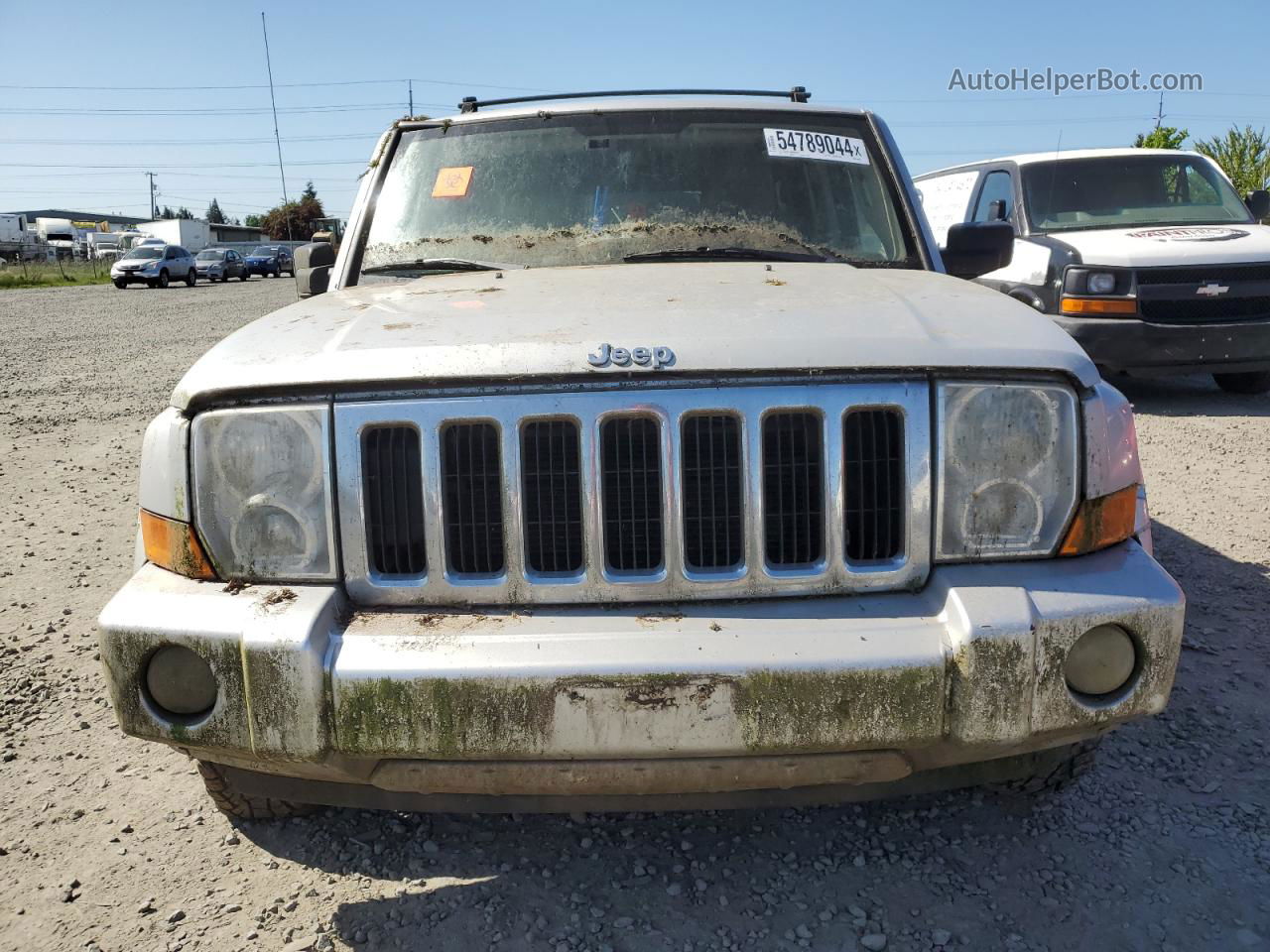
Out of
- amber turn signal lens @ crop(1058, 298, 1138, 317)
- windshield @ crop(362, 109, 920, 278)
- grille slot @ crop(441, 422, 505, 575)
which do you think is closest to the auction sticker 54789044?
windshield @ crop(362, 109, 920, 278)

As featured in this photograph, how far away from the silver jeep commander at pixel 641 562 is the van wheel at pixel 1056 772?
0.21 metres

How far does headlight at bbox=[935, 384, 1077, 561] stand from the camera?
2119 mm

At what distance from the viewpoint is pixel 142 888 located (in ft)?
7.95

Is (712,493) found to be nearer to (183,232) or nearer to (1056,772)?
(1056,772)

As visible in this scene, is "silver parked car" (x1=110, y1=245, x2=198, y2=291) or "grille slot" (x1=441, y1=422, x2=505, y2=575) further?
"silver parked car" (x1=110, y1=245, x2=198, y2=291)

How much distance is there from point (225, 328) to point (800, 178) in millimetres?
16089

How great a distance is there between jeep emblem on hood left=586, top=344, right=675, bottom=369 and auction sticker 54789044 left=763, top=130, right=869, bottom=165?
1.66 m

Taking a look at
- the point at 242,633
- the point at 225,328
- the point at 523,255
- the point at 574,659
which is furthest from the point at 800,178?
the point at 225,328

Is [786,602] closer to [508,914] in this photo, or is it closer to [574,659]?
[574,659]

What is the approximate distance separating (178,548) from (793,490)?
1.29 m

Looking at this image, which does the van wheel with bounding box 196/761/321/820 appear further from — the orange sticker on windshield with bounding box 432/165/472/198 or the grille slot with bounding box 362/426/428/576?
the orange sticker on windshield with bounding box 432/165/472/198

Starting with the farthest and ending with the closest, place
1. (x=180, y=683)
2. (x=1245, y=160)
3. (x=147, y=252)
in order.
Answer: (x=147, y=252) → (x=1245, y=160) → (x=180, y=683)

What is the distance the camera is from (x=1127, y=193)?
28.4 ft

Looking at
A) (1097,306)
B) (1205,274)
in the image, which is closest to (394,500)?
(1097,306)
